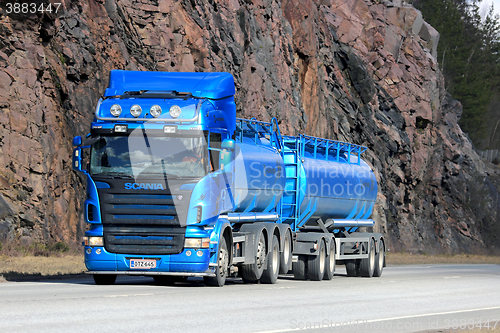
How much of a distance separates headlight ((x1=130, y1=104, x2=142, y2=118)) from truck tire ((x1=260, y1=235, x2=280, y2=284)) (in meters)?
5.40

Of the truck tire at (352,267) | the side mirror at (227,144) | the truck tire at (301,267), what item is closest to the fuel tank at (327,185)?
the truck tire at (301,267)

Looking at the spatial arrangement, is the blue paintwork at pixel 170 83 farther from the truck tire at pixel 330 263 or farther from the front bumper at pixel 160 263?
the truck tire at pixel 330 263

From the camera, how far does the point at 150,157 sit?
1465 cm

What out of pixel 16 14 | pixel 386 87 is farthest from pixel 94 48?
pixel 386 87

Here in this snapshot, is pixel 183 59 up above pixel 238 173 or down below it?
above

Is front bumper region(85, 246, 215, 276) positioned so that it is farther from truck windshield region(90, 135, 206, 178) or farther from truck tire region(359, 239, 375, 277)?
truck tire region(359, 239, 375, 277)

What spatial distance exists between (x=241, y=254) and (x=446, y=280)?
8.56 metres

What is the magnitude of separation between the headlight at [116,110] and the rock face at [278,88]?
452 inches

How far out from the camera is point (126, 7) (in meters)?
35.0

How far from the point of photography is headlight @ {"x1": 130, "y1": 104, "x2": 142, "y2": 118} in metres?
14.9

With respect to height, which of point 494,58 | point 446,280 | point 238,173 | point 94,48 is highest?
point 494,58

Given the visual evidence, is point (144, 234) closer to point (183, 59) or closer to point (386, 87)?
point (183, 59)

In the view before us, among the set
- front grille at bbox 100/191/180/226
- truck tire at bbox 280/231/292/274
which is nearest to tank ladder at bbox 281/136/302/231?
truck tire at bbox 280/231/292/274

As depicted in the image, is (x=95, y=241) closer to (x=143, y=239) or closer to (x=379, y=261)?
(x=143, y=239)
